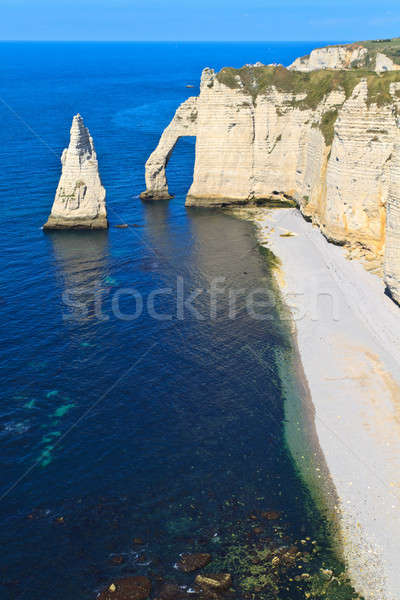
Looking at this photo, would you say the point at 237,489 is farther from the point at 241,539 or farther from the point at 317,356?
the point at 317,356

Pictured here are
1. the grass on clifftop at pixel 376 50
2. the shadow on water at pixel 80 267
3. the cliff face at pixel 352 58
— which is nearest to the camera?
the shadow on water at pixel 80 267

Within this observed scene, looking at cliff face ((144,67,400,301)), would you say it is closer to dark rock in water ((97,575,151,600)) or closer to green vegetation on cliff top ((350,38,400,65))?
green vegetation on cliff top ((350,38,400,65))

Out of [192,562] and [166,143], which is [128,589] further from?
[166,143]

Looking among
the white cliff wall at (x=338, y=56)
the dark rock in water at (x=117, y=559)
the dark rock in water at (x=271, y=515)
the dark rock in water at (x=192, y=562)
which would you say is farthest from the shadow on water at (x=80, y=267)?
the white cliff wall at (x=338, y=56)

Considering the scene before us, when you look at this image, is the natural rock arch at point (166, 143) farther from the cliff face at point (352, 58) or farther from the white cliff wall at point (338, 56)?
the white cliff wall at point (338, 56)

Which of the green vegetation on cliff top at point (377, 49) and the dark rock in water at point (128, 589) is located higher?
the green vegetation on cliff top at point (377, 49)

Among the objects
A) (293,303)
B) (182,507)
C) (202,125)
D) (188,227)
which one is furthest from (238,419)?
(202,125)

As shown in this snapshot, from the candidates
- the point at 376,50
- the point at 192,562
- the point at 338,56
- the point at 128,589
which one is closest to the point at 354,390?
the point at 192,562
